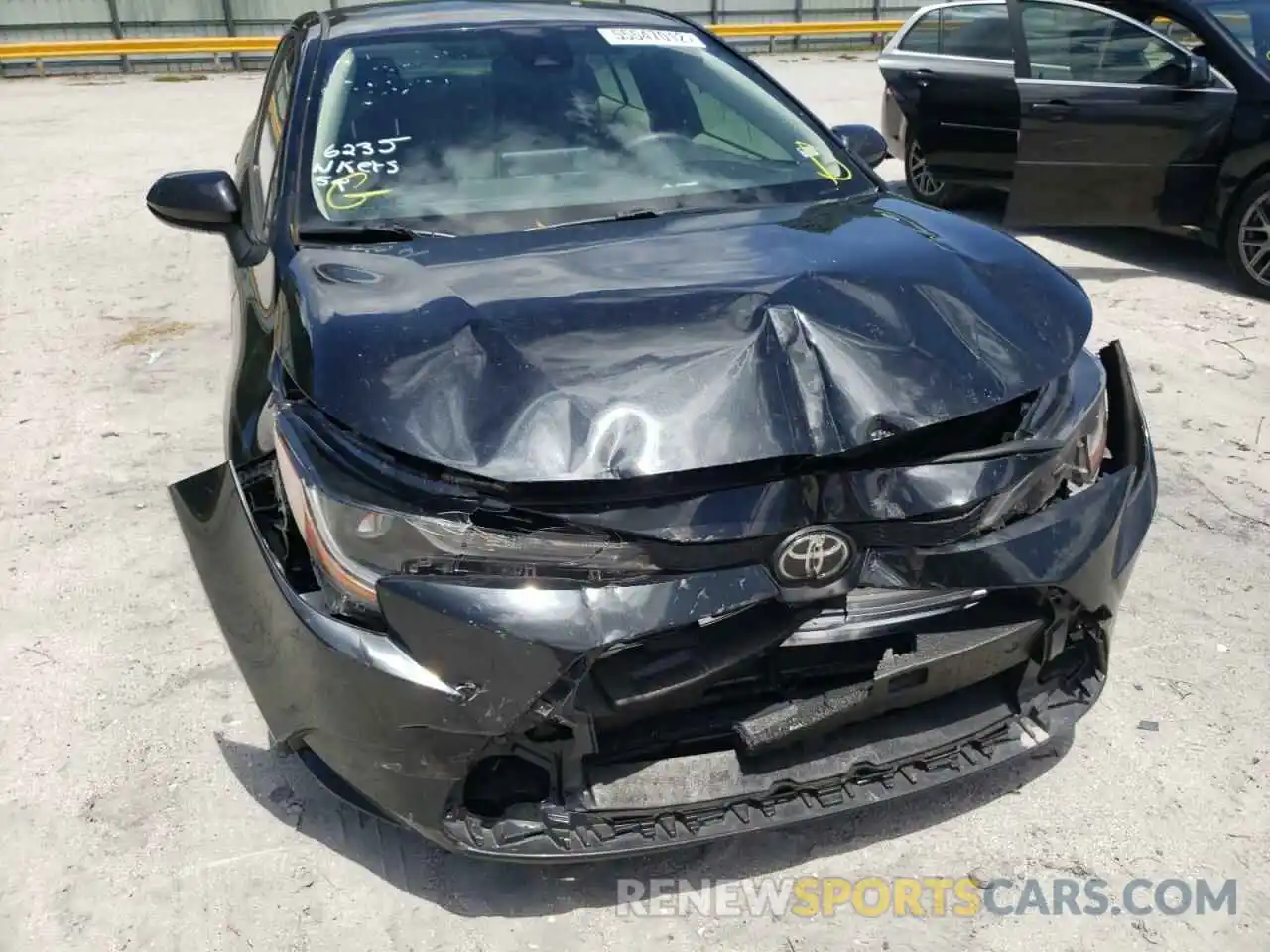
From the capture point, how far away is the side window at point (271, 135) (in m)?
2.92

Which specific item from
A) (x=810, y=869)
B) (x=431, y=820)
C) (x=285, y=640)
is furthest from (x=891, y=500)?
(x=285, y=640)

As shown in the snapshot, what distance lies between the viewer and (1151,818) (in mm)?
2365

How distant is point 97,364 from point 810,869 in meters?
4.15

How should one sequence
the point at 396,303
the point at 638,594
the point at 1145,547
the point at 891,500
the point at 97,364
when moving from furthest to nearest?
the point at 97,364 < the point at 1145,547 < the point at 396,303 < the point at 891,500 < the point at 638,594

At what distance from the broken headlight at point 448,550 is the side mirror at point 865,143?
2167 millimetres

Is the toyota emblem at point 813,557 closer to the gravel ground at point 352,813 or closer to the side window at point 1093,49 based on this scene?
the gravel ground at point 352,813

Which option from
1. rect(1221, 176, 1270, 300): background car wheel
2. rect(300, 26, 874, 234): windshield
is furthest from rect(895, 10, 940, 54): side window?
rect(300, 26, 874, 234): windshield

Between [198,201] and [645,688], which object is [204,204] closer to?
[198,201]

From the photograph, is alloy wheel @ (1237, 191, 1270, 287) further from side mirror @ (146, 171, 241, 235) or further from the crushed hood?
side mirror @ (146, 171, 241, 235)

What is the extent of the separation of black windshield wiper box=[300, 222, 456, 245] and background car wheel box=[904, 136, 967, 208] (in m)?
5.37

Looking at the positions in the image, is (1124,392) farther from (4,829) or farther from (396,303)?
(4,829)

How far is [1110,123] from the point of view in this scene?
5.90m

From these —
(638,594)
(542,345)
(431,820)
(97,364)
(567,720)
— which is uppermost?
(542,345)

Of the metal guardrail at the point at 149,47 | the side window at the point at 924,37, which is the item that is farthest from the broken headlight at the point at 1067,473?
the metal guardrail at the point at 149,47
